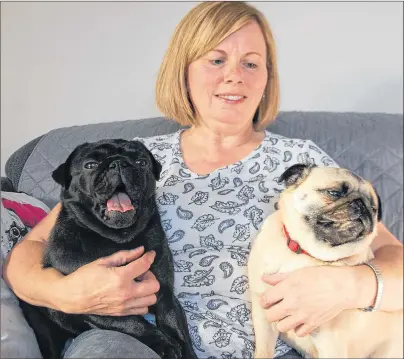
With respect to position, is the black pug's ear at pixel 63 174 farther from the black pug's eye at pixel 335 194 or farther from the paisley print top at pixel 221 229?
the black pug's eye at pixel 335 194

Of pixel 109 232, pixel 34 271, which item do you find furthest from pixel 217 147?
pixel 34 271

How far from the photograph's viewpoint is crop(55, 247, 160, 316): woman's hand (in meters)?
→ 0.68

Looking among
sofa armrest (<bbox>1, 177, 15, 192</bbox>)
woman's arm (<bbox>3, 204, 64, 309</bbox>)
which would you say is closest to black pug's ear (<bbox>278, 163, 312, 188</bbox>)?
woman's arm (<bbox>3, 204, 64, 309</bbox>)

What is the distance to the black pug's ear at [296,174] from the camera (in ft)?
2.18

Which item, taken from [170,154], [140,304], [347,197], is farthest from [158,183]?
[347,197]

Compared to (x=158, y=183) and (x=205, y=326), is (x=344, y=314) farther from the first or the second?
(x=158, y=183)

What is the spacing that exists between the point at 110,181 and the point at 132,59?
0.66 feet

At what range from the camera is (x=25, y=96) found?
0.78 m

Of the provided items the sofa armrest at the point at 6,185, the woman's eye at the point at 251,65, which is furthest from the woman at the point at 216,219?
the sofa armrest at the point at 6,185

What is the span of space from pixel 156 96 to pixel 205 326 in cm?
35

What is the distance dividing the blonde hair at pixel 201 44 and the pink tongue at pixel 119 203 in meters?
0.19

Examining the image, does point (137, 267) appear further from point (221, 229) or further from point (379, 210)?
point (379, 210)

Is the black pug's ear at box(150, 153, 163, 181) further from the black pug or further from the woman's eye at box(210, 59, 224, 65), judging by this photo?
the woman's eye at box(210, 59, 224, 65)

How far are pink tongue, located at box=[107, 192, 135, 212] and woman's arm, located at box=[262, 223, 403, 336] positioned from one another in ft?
0.71
